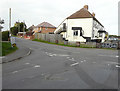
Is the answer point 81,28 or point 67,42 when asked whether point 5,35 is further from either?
point 81,28


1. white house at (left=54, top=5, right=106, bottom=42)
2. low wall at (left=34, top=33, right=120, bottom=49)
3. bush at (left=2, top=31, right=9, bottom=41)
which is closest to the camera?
low wall at (left=34, top=33, right=120, bottom=49)

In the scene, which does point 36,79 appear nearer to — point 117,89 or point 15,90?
point 15,90

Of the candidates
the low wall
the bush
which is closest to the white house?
the low wall

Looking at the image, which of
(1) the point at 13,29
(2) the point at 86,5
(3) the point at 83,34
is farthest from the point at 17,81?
(1) the point at 13,29

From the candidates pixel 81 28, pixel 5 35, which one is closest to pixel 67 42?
pixel 81 28

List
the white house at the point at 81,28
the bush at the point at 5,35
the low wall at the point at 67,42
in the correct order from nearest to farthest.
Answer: the low wall at the point at 67,42
the bush at the point at 5,35
the white house at the point at 81,28

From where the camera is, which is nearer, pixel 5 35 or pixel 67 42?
pixel 5 35

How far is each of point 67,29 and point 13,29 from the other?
59.5m

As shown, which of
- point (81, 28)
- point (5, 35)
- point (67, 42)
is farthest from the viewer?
point (81, 28)

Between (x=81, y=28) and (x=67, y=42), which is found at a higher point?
(x=81, y=28)

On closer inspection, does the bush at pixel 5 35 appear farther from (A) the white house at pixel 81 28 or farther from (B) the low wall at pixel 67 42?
(A) the white house at pixel 81 28

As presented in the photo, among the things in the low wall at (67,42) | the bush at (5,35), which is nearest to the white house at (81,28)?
the low wall at (67,42)

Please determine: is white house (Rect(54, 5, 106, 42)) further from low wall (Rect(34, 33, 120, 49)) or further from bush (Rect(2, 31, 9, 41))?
bush (Rect(2, 31, 9, 41))

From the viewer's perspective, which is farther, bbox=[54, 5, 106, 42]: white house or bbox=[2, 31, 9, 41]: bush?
bbox=[54, 5, 106, 42]: white house
